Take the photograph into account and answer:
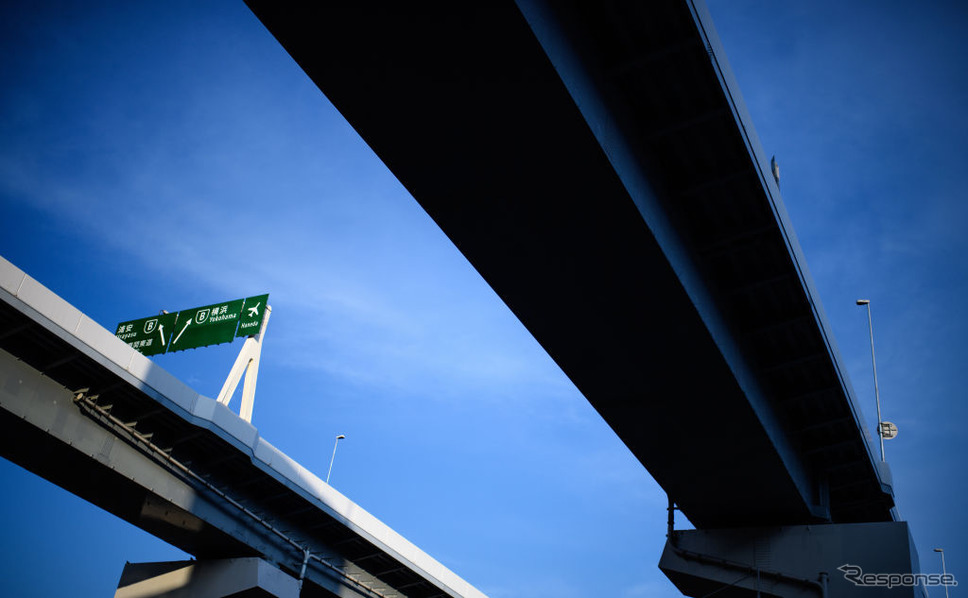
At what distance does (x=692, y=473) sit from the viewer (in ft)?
55.8

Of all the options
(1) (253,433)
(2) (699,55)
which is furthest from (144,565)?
(2) (699,55)

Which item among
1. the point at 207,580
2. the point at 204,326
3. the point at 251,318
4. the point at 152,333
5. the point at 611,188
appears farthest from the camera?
the point at 152,333

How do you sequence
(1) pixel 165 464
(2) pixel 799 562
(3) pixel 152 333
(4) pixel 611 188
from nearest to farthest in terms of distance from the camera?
(4) pixel 611 188 < (2) pixel 799 562 < (1) pixel 165 464 < (3) pixel 152 333

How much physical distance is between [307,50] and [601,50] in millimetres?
3929

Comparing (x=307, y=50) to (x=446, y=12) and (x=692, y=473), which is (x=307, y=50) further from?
(x=692, y=473)

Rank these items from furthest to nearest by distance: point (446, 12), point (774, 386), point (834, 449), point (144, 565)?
1. point (144, 565)
2. point (834, 449)
3. point (774, 386)
4. point (446, 12)

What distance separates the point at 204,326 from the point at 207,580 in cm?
910

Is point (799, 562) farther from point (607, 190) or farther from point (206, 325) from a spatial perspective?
point (206, 325)

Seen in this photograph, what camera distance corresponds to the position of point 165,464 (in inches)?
799

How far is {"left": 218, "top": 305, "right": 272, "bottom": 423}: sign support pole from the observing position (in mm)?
25438

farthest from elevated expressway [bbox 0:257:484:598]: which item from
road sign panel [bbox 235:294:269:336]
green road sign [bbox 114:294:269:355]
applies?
green road sign [bbox 114:294:269:355]

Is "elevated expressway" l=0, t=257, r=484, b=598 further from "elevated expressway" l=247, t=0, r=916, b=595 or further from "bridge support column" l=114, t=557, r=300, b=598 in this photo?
"elevated expressway" l=247, t=0, r=916, b=595

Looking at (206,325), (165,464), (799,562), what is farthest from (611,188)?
(206,325)

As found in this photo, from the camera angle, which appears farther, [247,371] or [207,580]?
[247,371]
